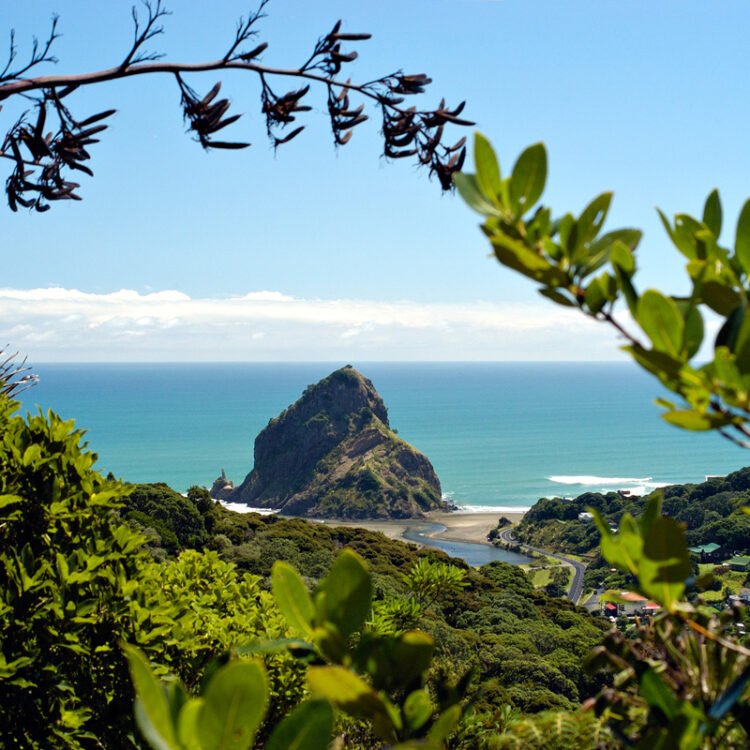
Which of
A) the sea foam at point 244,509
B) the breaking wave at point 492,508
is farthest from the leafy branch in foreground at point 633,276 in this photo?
the sea foam at point 244,509

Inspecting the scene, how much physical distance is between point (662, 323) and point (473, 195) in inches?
9.8

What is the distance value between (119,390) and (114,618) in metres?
166

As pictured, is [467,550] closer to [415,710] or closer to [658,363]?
[415,710]

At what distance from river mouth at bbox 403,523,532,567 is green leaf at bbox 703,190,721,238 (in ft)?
125

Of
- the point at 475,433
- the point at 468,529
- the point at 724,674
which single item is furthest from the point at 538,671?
the point at 475,433

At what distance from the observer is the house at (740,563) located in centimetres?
2929

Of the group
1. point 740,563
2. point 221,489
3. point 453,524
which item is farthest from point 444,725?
point 221,489

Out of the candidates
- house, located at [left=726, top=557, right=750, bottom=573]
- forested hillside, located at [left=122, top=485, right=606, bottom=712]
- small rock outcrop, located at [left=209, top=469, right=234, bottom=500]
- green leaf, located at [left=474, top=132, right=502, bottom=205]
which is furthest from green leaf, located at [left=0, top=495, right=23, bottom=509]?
small rock outcrop, located at [left=209, top=469, right=234, bottom=500]

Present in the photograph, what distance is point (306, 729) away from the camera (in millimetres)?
553

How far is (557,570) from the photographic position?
3506 cm

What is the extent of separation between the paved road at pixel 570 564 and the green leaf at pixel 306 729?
108 feet

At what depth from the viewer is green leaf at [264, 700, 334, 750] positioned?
55 centimetres

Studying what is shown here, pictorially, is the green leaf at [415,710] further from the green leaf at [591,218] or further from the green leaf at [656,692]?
the green leaf at [591,218]

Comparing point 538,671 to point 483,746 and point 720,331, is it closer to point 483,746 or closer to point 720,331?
point 483,746
